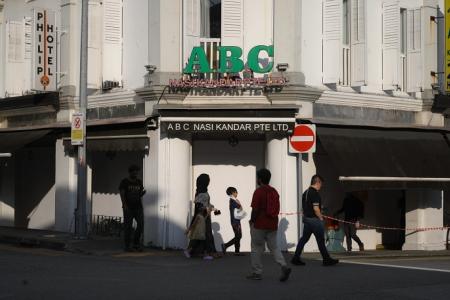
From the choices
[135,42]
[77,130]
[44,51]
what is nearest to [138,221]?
[77,130]

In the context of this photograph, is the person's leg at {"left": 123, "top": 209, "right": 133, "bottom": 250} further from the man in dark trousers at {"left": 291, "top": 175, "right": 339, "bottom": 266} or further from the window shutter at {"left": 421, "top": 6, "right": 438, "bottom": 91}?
the window shutter at {"left": 421, "top": 6, "right": 438, "bottom": 91}

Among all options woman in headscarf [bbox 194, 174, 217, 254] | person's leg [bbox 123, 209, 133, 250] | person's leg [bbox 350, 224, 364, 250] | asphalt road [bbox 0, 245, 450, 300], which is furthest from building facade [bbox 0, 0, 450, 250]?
asphalt road [bbox 0, 245, 450, 300]

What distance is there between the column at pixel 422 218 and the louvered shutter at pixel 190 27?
7194mm

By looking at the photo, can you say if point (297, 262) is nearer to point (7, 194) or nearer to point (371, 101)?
point (371, 101)

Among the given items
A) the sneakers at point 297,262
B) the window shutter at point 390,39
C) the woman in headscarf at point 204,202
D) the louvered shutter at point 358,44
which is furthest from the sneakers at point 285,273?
the window shutter at point 390,39

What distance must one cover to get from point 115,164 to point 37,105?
2961mm

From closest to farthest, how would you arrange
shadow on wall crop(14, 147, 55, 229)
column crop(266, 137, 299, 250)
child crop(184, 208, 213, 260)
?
child crop(184, 208, 213, 260) → column crop(266, 137, 299, 250) → shadow on wall crop(14, 147, 55, 229)

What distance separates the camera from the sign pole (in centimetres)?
1925

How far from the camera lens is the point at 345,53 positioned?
2008cm

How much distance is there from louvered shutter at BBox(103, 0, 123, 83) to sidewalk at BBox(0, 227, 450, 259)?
170 inches

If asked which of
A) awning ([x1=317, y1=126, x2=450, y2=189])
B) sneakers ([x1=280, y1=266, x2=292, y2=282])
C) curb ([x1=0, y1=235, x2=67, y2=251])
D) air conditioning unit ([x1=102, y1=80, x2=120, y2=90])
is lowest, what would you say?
curb ([x1=0, y1=235, x2=67, y2=251])

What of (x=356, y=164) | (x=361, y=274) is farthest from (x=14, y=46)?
(x=361, y=274)

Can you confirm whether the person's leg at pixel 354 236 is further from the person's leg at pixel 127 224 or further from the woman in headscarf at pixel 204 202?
the person's leg at pixel 127 224

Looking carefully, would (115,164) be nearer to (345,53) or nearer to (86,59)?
(86,59)
